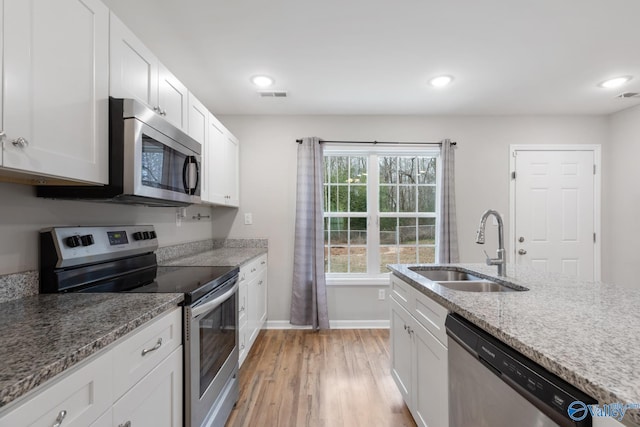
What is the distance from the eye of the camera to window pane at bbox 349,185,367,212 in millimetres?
3385

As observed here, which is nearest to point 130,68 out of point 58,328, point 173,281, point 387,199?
point 173,281

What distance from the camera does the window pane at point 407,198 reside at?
3.38 m

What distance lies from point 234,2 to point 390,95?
1.66 metres

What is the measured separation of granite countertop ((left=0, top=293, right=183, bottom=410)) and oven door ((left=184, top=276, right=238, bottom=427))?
0.69 feet

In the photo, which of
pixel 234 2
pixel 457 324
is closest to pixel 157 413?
pixel 457 324

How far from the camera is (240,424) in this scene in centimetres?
172

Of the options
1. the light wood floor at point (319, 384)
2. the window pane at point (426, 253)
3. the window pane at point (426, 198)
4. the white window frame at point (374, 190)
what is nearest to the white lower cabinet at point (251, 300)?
the light wood floor at point (319, 384)

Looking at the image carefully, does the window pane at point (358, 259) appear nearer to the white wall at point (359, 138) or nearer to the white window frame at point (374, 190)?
the white window frame at point (374, 190)

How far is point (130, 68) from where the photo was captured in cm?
139

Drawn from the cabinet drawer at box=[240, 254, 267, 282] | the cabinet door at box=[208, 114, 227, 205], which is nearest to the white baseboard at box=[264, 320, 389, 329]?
the cabinet drawer at box=[240, 254, 267, 282]

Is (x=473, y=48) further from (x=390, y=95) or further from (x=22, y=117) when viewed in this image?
(x=22, y=117)

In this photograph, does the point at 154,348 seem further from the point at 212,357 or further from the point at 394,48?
the point at 394,48

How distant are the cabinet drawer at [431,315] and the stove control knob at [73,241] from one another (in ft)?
5.59

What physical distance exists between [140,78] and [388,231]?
2743 mm
